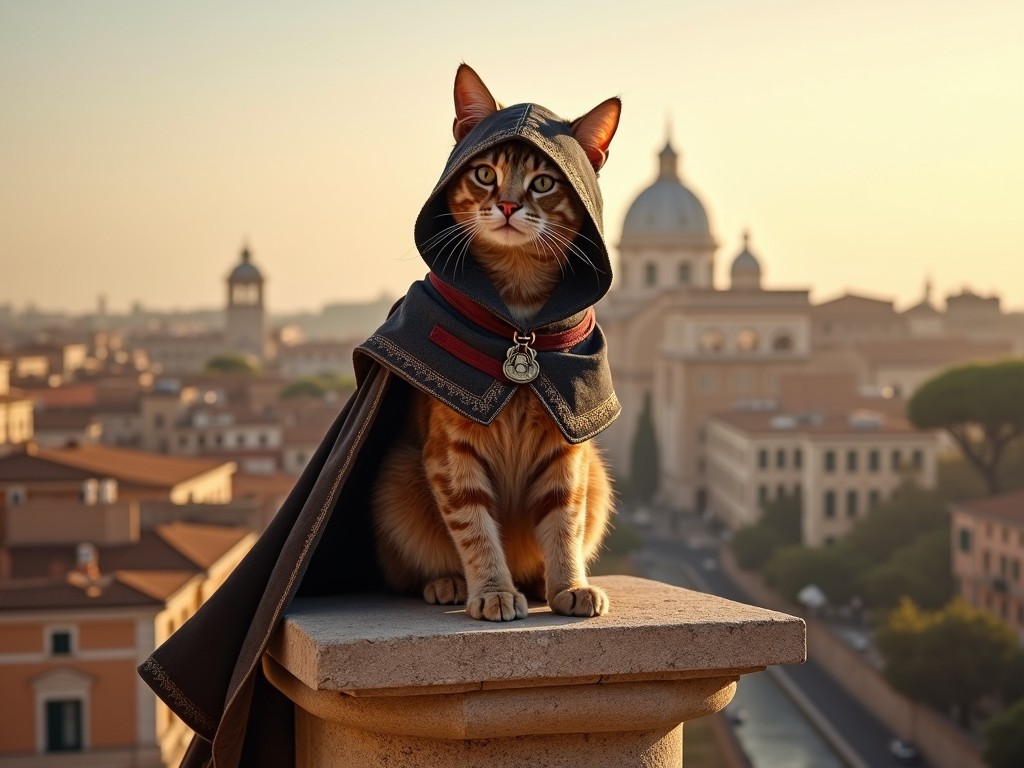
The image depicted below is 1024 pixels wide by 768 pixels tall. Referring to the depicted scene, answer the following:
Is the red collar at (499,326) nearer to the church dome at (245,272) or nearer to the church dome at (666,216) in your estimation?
the church dome at (666,216)

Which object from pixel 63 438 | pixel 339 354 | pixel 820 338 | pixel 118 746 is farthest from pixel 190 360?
pixel 118 746

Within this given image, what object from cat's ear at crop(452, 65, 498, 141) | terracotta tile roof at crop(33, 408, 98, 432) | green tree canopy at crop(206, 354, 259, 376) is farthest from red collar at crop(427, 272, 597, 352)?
green tree canopy at crop(206, 354, 259, 376)

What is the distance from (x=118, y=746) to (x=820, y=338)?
53.4 meters

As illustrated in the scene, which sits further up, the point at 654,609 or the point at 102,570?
the point at 654,609

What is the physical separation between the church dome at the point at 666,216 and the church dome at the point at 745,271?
131 centimetres

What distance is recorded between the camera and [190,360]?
109062mm

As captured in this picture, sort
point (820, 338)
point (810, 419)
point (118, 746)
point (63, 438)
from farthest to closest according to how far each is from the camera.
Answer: point (820, 338) → point (63, 438) → point (810, 419) → point (118, 746)

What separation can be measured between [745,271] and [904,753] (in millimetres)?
37045

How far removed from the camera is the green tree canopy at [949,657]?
65.6 feet

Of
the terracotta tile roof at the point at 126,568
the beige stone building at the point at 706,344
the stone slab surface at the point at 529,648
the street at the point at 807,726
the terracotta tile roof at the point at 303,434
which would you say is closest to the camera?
the stone slab surface at the point at 529,648

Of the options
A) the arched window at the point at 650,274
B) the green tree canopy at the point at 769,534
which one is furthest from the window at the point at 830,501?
the arched window at the point at 650,274

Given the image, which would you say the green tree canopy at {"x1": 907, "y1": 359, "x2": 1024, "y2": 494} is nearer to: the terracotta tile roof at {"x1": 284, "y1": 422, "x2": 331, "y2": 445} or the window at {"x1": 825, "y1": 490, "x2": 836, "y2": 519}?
the window at {"x1": 825, "y1": 490, "x2": 836, "y2": 519}

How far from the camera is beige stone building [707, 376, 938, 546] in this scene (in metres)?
34.4

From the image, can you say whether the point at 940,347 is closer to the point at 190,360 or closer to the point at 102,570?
the point at 102,570
